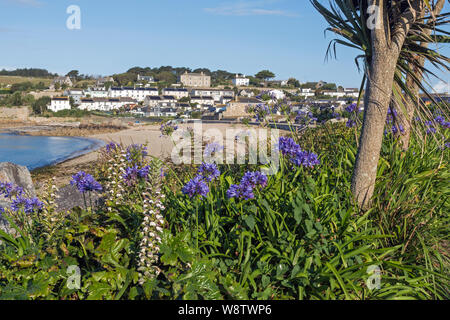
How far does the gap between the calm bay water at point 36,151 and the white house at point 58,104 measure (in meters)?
35.0

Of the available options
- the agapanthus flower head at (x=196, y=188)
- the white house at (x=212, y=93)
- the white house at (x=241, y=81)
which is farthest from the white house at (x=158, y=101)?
the agapanthus flower head at (x=196, y=188)

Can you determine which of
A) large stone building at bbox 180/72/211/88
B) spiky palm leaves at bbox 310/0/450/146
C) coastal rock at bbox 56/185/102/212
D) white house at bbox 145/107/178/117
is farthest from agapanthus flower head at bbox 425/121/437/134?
large stone building at bbox 180/72/211/88

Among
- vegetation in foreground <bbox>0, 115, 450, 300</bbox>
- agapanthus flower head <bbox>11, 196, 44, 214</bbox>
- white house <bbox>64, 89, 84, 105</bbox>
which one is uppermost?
white house <bbox>64, 89, 84, 105</bbox>

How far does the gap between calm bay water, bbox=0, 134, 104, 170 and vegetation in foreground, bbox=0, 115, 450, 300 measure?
18328 mm

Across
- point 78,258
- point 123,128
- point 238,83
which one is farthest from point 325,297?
point 238,83

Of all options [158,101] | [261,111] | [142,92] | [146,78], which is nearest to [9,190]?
[261,111]

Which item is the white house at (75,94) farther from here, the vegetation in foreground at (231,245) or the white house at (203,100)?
the vegetation in foreground at (231,245)

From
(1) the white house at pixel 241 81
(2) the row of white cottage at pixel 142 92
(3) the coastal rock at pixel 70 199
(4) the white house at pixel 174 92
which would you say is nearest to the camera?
(3) the coastal rock at pixel 70 199

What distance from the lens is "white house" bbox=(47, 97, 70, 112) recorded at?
6816 cm

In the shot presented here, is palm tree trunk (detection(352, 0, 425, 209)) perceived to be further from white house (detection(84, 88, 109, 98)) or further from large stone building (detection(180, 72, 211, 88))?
large stone building (detection(180, 72, 211, 88))

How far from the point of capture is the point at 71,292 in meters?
2.32

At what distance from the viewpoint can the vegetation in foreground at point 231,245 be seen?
240 cm

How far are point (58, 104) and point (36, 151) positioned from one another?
162ft
